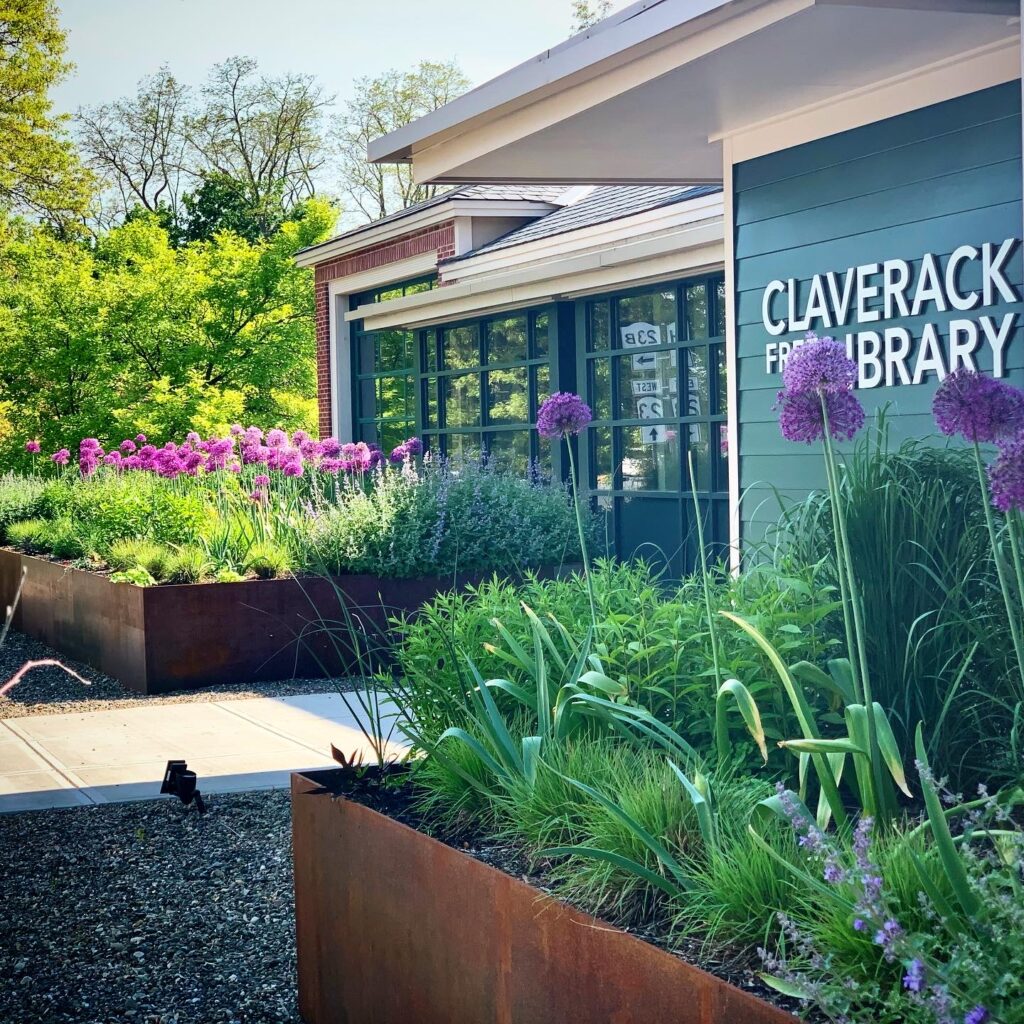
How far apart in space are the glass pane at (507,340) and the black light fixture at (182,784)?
7798 millimetres

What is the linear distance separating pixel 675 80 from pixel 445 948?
3.87m

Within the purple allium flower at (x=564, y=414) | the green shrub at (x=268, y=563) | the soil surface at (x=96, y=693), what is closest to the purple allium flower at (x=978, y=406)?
the purple allium flower at (x=564, y=414)

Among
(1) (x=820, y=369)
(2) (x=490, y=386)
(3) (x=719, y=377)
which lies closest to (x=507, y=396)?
(2) (x=490, y=386)

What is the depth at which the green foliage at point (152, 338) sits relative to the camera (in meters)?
22.9

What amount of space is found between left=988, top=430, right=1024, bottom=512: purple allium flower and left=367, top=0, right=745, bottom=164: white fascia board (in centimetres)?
299

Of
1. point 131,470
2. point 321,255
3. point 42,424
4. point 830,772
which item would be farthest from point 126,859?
point 42,424

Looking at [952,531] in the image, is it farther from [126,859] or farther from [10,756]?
[10,756]

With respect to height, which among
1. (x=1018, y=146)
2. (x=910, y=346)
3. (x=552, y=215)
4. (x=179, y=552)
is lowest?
(x=179, y=552)

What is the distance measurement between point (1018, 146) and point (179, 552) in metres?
6.38

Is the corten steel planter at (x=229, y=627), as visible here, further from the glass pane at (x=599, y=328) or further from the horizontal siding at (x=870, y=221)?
the glass pane at (x=599, y=328)

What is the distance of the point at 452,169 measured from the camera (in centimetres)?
701

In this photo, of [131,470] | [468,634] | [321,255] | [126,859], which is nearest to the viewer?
[468,634]

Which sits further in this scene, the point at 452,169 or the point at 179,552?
the point at 179,552

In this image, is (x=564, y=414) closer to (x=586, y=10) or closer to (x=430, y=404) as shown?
(x=430, y=404)
